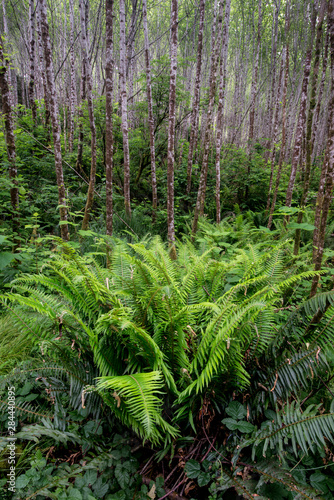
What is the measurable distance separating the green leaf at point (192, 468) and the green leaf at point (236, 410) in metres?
0.34

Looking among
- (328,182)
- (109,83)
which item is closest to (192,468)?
(328,182)

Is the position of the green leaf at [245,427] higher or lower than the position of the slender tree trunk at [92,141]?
lower

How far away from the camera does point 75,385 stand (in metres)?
1.82

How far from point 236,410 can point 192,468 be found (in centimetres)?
43

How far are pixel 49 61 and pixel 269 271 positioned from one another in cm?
454

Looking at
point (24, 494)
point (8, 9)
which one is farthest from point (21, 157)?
point (8, 9)

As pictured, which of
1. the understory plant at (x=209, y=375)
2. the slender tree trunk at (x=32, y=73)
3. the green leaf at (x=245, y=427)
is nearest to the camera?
the understory plant at (x=209, y=375)

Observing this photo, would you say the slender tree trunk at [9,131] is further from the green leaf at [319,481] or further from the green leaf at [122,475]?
the green leaf at [319,481]

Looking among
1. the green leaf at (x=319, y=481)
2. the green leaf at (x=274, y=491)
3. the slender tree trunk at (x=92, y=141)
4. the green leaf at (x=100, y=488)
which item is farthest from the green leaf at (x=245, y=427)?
the slender tree trunk at (x=92, y=141)

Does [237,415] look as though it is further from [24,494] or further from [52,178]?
[52,178]

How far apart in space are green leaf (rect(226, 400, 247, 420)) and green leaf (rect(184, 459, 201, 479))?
0.34m

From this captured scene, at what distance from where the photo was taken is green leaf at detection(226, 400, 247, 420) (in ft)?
5.28

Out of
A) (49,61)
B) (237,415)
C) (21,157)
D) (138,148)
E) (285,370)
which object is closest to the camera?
(237,415)

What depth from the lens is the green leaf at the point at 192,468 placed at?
4.78ft
